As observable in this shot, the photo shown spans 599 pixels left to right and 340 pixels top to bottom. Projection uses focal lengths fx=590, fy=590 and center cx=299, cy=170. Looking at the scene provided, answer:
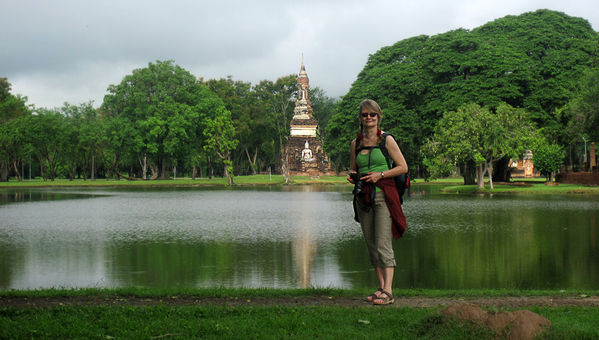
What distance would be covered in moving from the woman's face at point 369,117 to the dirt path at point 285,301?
2.19 meters

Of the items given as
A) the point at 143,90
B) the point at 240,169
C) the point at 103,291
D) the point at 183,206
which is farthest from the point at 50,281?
the point at 240,169

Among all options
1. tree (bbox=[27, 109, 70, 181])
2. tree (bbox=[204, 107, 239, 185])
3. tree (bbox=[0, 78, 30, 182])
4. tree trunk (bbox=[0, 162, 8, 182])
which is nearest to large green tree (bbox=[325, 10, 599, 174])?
tree (bbox=[204, 107, 239, 185])

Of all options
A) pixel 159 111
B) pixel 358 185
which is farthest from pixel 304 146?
pixel 358 185

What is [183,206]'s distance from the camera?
98.5ft

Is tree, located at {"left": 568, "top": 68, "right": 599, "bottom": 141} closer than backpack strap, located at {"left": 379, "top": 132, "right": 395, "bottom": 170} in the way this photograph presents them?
No

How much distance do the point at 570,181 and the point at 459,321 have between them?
45.3 m

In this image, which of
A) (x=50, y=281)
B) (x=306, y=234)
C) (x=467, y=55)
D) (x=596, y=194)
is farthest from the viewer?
(x=467, y=55)

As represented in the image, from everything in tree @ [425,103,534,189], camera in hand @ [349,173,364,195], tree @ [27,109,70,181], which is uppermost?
tree @ [27,109,70,181]

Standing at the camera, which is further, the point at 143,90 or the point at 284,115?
the point at 284,115

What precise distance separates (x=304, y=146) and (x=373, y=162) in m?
71.8

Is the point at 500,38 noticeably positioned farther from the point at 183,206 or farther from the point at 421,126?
the point at 183,206

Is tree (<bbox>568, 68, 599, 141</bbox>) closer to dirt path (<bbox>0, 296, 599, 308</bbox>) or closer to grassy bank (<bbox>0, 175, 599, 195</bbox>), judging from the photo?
grassy bank (<bbox>0, 175, 599, 195</bbox>)

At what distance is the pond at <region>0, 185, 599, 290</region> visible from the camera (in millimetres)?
11078

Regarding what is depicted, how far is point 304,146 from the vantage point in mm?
78938
